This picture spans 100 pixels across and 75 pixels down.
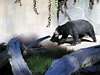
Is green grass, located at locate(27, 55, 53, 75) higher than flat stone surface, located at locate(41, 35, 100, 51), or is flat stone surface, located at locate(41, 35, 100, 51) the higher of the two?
flat stone surface, located at locate(41, 35, 100, 51)

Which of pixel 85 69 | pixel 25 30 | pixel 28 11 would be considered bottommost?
pixel 85 69

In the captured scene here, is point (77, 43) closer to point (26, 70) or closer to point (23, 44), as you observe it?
point (23, 44)

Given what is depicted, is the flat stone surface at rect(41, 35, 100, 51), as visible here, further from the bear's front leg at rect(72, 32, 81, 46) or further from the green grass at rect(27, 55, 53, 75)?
the green grass at rect(27, 55, 53, 75)

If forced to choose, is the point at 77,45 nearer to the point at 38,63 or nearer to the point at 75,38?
the point at 75,38

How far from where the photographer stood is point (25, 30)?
1948mm

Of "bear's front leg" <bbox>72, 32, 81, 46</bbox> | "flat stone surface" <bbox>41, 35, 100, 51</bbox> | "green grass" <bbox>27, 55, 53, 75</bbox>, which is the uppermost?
"bear's front leg" <bbox>72, 32, 81, 46</bbox>

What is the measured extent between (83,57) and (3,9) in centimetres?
61

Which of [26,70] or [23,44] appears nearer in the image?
[26,70]

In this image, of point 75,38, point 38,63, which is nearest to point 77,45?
point 75,38

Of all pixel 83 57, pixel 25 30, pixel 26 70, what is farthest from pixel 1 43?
pixel 83 57

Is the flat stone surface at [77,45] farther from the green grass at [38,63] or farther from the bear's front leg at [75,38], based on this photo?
the green grass at [38,63]

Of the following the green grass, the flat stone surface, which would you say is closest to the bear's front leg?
the flat stone surface

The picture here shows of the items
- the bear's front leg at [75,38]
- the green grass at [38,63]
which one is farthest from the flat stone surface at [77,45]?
the green grass at [38,63]

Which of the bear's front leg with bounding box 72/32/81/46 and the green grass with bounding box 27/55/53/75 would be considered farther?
the bear's front leg with bounding box 72/32/81/46
